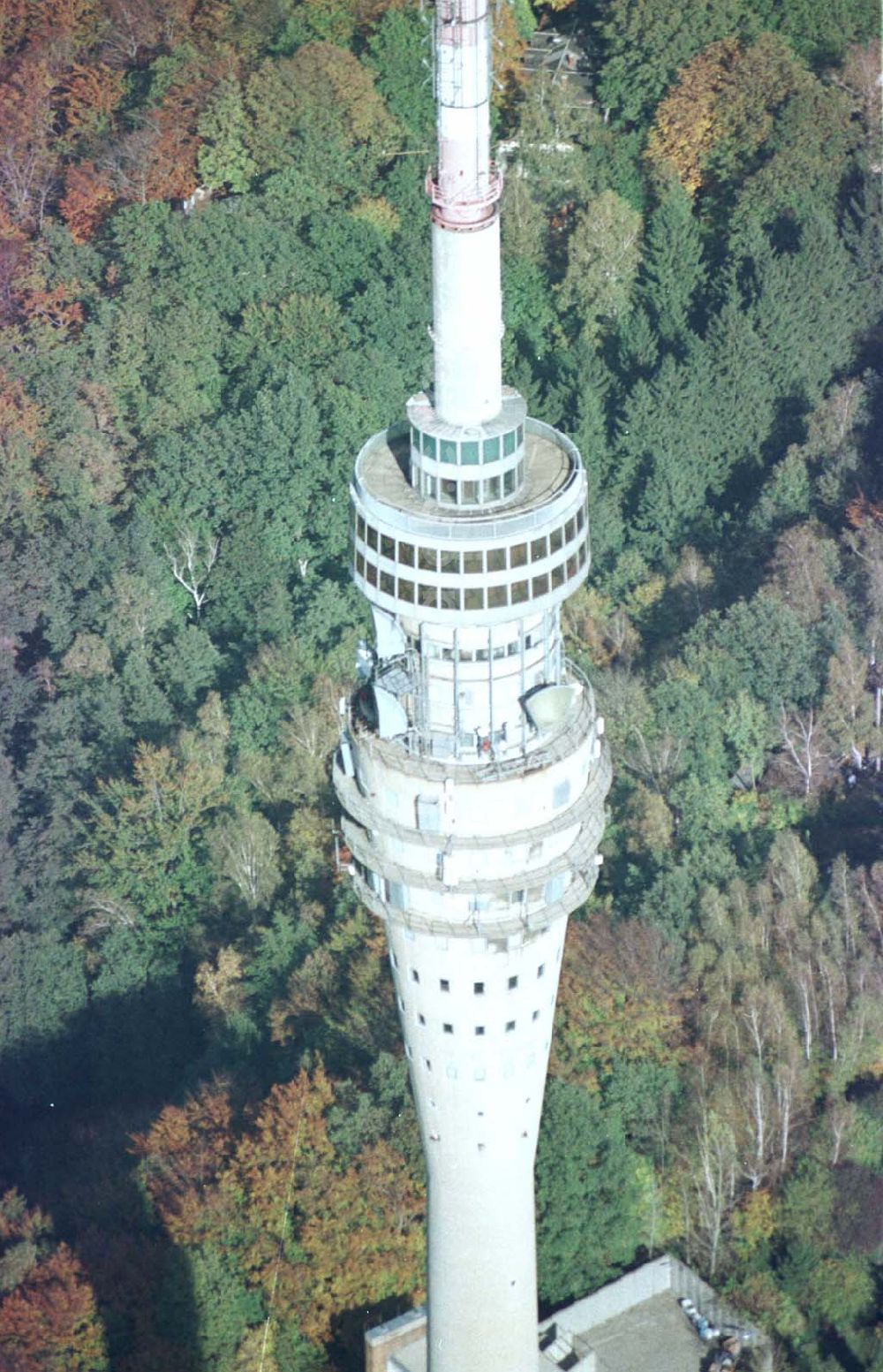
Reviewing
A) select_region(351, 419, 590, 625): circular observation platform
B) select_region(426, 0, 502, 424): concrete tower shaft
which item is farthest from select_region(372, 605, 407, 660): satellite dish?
select_region(426, 0, 502, 424): concrete tower shaft

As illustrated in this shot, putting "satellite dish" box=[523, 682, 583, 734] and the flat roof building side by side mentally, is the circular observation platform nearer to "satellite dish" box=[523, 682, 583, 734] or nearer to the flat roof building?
"satellite dish" box=[523, 682, 583, 734]

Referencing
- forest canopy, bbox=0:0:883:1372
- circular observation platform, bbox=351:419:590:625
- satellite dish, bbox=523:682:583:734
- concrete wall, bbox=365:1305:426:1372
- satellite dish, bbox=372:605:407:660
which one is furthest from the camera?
forest canopy, bbox=0:0:883:1372

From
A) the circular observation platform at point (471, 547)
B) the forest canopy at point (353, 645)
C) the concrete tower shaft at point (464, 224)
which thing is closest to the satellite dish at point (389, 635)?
the circular observation platform at point (471, 547)

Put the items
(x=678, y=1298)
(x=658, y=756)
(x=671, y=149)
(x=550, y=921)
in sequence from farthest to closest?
(x=671, y=149) → (x=658, y=756) → (x=678, y=1298) → (x=550, y=921)

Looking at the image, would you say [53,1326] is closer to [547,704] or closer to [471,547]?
[547,704]

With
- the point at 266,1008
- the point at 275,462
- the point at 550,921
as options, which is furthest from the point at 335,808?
the point at 550,921

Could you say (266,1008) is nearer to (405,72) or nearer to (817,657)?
(817,657)

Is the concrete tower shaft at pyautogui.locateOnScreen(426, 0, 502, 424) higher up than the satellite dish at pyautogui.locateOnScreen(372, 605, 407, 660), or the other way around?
the concrete tower shaft at pyautogui.locateOnScreen(426, 0, 502, 424)
